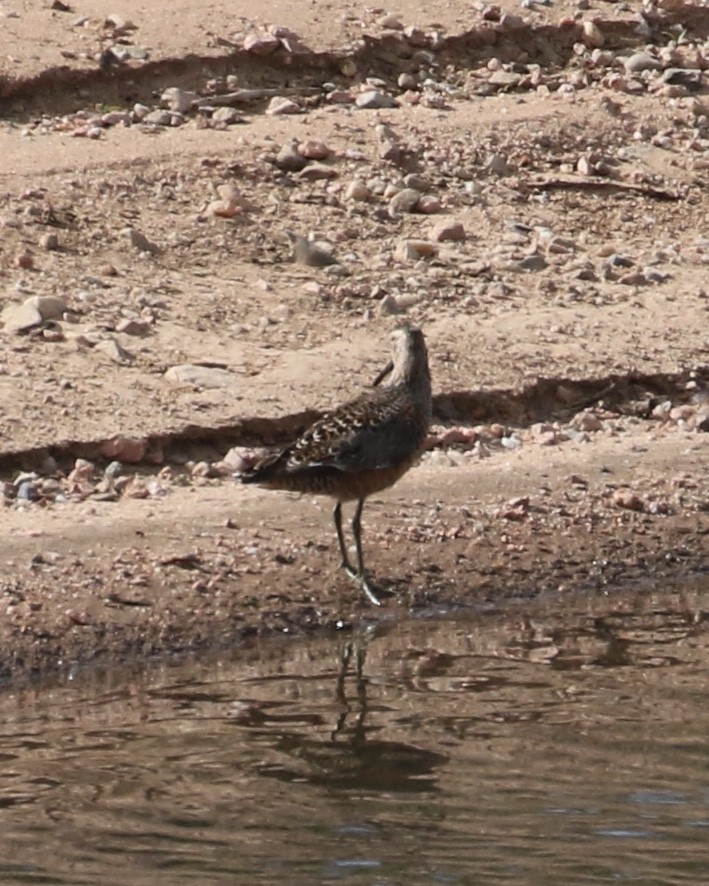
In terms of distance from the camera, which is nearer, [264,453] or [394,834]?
[394,834]

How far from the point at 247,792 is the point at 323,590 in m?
2.04

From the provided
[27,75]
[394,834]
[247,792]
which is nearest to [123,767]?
[247,792]

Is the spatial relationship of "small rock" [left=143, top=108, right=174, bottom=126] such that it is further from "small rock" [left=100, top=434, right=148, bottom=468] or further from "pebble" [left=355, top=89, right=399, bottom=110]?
"small rock" [left=100, top=434, right=148, bottom=468]

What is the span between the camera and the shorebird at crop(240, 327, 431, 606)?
8539 mm

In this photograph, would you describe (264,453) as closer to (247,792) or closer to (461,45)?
(247,792)

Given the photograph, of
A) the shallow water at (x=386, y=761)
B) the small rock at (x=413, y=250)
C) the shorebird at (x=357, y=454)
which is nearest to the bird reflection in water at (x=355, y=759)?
the shallow water at (x=386, y=761)

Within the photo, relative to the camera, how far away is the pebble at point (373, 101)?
43.0 ft

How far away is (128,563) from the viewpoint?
852 cm

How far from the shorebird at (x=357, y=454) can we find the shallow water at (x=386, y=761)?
58 centimetres

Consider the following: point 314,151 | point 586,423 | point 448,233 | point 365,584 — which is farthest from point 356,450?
point 314,151

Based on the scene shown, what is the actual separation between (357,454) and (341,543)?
397 mm

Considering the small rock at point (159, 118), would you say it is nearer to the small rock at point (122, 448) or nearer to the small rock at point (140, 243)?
the small rock at point (140, 243)

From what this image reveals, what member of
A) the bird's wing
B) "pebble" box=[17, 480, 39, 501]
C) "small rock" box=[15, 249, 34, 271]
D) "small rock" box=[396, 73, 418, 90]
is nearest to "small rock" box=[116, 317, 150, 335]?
"small rock" box=[15, 249, 34, 271]

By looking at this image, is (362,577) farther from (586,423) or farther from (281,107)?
(281,107)
